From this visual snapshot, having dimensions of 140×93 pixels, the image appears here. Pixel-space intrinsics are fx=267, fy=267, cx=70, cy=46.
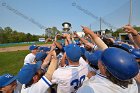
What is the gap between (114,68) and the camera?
8.77 feet

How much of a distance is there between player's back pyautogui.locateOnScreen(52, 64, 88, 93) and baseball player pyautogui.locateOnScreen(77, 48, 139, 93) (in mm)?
1429

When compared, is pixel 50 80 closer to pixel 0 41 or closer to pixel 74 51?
pixel 74 51

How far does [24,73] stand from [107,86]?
153cm

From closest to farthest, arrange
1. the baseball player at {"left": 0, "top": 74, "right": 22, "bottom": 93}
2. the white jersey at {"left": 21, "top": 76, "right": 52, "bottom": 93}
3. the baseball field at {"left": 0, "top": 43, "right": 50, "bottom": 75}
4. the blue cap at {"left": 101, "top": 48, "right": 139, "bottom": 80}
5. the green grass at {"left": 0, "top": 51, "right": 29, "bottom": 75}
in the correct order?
the blue cap at {"left": 101, "top": 48, "right": 139, "bottom": 80} → the white jersey at {"left": 21, "top": 76, "right": 52, "bottom": 93} → the baseball player at {"left": 0, "top": 74, "right": 22, "bottom": 93} → the green grass at {"left": 0, "top": 51, "right": 29, "bottom": 75} → the baseball field at {"left": 0, "top": 43, "right": 50, "bottom": 75}

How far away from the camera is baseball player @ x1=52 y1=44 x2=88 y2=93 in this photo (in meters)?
4.19

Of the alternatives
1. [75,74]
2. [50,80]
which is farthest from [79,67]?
[50,80]

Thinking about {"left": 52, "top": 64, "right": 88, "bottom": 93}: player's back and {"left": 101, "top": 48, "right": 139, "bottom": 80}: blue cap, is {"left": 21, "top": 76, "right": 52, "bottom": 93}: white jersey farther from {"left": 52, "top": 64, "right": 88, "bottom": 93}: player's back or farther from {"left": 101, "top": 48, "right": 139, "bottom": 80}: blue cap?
{"left": 101, "top": 48, "right": 139, "bottom": 80}: blue cap

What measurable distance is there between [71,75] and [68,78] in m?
0.08

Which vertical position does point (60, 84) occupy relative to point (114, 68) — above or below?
below

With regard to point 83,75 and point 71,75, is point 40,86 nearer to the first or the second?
point 71,75

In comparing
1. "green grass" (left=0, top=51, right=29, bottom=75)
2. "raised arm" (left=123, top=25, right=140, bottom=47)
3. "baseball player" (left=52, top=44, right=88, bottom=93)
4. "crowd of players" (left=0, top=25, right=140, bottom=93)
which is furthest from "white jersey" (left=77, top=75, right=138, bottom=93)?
"green grass" (left=0, top=51, right=29, bottom=75)

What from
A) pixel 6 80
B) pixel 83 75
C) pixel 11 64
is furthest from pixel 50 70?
pixel 11 64

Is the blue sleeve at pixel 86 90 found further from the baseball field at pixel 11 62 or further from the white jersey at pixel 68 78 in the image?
the baseball field at pixel 11 62

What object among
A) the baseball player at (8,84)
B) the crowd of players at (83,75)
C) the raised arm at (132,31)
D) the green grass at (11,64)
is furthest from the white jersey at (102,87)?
the green grass at (11,64)
